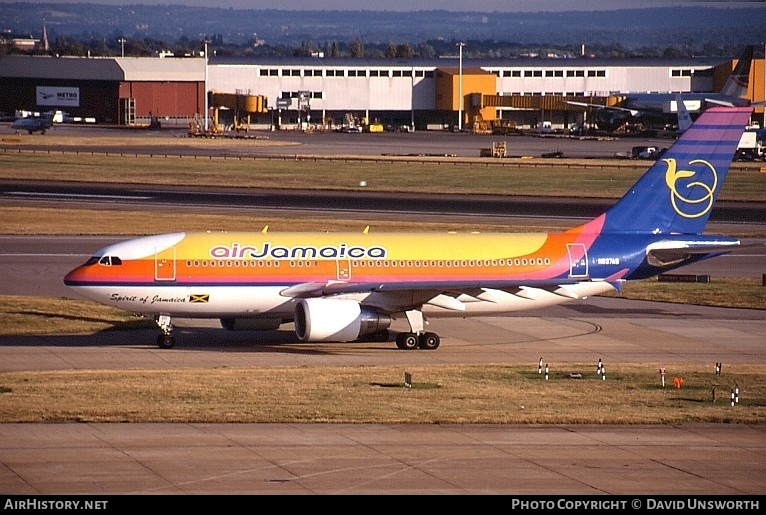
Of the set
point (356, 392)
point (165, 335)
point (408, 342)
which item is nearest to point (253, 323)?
point (165, 335)

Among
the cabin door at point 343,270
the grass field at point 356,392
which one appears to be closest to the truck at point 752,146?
the grass field at point 356,392

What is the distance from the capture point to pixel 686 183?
4544 cm

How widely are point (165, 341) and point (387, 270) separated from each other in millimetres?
7615

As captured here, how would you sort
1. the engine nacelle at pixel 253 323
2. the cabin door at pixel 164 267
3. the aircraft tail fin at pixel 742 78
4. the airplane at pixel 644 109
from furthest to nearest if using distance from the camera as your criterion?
1. the airplane at pixel 644 109
2. the aircraft tail fin at pixel 742 78
3. the engine nacelle at pixel 253 323
4. the cabin door at pixel 164 267

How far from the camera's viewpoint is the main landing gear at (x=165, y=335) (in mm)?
41094

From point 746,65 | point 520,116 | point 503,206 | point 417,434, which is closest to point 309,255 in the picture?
point 417,434

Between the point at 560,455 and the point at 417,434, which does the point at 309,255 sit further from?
the point at 560,455

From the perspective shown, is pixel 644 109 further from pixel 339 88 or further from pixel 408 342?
pixel 408 342

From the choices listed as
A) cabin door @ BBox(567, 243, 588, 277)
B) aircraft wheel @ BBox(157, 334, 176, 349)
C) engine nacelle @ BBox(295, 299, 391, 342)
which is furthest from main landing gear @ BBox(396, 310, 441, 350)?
aircraft wheel @ BBox(157, 334, 176, 349)

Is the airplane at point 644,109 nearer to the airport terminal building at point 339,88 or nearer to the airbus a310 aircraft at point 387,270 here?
the airport terminal building at point 339,88

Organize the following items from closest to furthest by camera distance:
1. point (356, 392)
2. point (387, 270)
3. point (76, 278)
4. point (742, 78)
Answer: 1. point (356, 392)
2. point (76, 278)
3. point (387, 270)
4. point (742, 78)

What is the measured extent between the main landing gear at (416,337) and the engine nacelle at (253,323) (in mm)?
4243

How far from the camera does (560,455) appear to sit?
26.7 meters

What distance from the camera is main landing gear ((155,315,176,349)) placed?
135 ft
